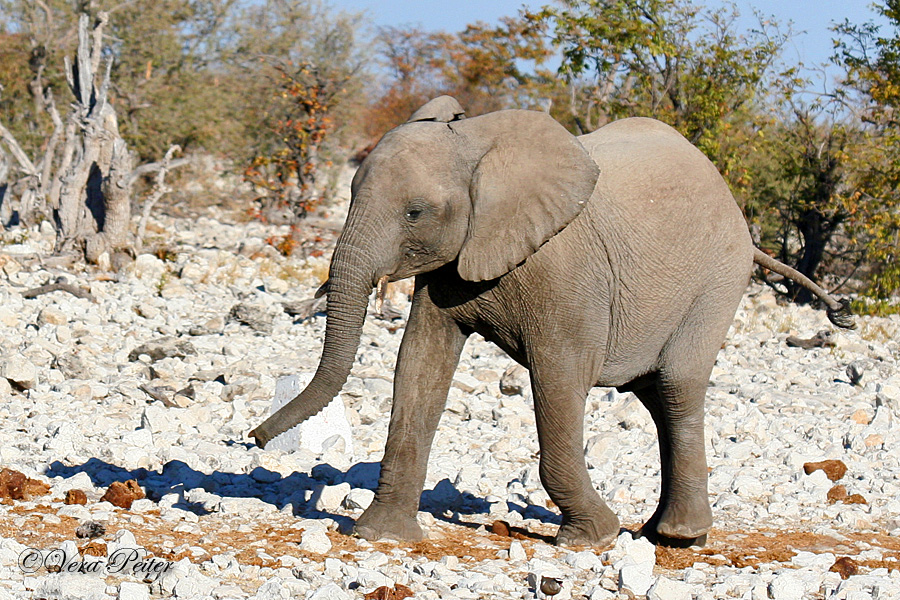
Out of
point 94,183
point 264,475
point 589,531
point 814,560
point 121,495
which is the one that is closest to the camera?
point 814,560

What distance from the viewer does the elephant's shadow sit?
552cm

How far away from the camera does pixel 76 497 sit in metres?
5.08

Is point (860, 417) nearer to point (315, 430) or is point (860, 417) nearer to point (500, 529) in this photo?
point (500, 529)

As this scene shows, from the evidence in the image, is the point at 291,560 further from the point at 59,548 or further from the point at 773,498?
the point at 773,498

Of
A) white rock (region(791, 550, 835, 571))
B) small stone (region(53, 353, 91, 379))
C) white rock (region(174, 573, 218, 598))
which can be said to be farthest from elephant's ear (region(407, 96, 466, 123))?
small stone (region(53, 353, 91, 379))

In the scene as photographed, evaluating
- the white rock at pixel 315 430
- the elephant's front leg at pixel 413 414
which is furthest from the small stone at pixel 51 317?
the elephant's front leg at pixel 413 414

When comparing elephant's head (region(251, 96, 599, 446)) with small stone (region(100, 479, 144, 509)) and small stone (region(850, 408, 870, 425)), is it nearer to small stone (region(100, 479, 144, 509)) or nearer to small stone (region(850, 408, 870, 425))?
small stone (region(100, 479, 144, 509))

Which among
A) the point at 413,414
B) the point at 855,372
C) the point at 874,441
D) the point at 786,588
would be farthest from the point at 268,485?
the point at 855,372

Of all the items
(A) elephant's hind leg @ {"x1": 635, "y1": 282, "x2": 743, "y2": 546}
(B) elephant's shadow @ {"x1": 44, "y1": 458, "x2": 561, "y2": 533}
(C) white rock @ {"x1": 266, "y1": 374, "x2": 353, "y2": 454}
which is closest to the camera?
(A) elephant's hind leg @ {"x1": 635, "y1": 282, "x2": 743, "y2": 546}

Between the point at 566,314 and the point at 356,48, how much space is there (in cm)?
2240

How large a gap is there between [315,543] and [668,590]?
4.79 feet

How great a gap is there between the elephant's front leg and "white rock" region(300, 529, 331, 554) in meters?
0.28

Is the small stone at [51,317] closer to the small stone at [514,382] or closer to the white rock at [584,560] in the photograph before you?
the small stone at [514,382]

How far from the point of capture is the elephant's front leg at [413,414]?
4938 mm
